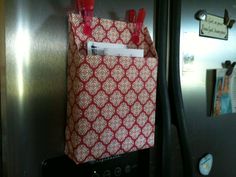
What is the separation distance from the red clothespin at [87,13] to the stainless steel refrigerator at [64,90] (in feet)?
0.12

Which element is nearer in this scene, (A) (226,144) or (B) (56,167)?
(B) (56,167)

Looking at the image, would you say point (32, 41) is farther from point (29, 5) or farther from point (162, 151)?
point (162, 151)

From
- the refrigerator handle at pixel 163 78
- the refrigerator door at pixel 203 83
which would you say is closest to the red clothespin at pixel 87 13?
the refrigerator handle at pixel 163 78

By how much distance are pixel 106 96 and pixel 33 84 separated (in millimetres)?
167

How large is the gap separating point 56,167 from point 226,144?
70 centimetres

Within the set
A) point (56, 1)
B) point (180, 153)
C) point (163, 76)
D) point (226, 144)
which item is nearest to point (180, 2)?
point (163, 76)

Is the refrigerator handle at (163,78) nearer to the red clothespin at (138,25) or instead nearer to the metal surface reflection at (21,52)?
the red clothespin at (138,25)

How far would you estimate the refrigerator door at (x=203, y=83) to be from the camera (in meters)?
0.70

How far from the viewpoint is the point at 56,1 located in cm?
48

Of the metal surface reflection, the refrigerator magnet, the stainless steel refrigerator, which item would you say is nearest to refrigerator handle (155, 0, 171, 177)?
the stainless steel refrigerator

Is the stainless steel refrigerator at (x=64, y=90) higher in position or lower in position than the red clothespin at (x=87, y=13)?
lower

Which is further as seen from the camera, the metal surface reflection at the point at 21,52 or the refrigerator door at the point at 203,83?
the refrigerator door at the point at 203,83

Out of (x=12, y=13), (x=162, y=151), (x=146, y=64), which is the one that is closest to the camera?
(x=12, y=13)

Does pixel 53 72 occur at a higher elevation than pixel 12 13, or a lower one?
lower
